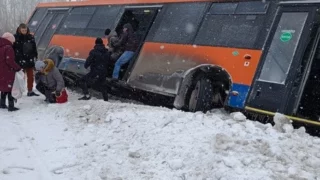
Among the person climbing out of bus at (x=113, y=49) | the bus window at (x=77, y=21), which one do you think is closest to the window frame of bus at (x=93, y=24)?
the bus window at (x=77, y=21)

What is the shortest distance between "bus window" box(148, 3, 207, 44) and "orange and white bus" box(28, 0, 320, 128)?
0.02 metres

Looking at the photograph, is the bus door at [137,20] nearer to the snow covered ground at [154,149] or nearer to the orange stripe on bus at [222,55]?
the orange stripe on bus at [222,55]

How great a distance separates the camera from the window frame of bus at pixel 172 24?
31.3ft

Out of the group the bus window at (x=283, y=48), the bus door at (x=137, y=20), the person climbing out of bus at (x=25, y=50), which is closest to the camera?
the bus window at (x=283, y=48)

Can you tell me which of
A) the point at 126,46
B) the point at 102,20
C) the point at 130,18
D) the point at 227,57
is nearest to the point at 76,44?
the point at 102,20

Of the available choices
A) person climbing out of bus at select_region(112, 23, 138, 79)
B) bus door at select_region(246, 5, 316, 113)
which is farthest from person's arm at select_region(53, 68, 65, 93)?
bus door at select_region(246, 5, 316, 113)

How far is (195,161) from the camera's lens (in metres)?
5.45

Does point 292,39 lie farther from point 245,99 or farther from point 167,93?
point 167,93

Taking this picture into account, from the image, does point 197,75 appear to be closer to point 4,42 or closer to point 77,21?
point 4,42

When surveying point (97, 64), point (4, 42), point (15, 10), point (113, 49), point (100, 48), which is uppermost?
point (15, 10)

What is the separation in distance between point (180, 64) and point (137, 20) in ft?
12.7

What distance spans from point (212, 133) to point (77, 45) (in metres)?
8.03

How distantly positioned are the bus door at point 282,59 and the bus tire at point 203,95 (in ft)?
4.30

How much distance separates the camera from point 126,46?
36.4 feet
